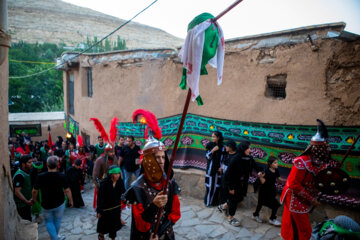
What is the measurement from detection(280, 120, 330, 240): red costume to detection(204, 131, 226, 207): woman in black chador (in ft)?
7.76

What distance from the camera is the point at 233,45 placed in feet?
20.4

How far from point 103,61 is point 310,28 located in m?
7.47

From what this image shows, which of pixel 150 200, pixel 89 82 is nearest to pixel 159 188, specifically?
pixel 150 200

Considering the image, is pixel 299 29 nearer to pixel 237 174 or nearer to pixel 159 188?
pixel 237 174

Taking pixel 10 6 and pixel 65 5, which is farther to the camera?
pixel 65 5

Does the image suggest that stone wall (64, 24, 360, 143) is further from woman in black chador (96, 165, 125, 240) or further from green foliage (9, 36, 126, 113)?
green foliage (9, 36, 126, 113)

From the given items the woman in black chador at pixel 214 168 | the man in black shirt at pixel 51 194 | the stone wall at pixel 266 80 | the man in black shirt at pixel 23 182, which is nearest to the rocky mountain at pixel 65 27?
the stone wall at pixel 266 80

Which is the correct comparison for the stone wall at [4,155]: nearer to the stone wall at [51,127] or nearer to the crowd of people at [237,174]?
the crowd of people at [237,174]

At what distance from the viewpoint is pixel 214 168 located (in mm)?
6191

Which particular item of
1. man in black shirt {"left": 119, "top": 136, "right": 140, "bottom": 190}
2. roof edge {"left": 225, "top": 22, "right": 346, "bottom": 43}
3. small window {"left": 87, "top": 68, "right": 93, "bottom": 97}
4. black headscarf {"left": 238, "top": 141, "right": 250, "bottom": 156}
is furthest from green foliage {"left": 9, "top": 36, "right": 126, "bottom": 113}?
black headscarf {"left": 238, "top": 141, "right": 250, "bottom": 156}

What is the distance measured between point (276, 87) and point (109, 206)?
4.47 meters

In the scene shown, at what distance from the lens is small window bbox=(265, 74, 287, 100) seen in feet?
18.5

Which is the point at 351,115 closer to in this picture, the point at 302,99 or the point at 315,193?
the point at 302,99

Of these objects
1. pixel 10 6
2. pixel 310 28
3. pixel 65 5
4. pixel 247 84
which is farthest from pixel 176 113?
pixel 65 5
